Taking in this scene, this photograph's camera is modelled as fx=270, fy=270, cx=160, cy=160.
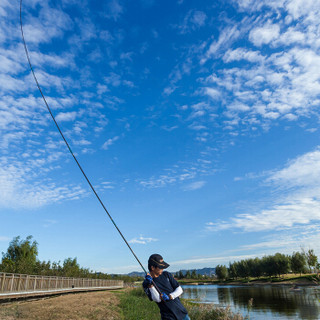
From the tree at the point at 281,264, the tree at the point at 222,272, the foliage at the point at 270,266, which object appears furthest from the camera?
the tree at the point at 222,272

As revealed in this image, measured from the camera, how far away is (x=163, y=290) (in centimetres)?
423

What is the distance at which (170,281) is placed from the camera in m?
4.36

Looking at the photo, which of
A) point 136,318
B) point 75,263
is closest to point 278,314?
point 136,318

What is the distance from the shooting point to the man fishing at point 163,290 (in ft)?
13.3

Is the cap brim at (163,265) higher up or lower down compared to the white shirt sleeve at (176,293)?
higher up

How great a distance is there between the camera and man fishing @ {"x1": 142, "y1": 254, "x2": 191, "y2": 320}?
13.3 feet

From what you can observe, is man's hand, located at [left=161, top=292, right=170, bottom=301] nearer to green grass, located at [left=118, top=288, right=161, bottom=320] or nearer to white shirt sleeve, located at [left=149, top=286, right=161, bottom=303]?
white shirt sleeve, located at [left=149, top=286, right=161, bottom=303]

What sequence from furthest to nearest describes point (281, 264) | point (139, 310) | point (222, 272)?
point (222, 272)
point (281, 264)
point (139, 310)

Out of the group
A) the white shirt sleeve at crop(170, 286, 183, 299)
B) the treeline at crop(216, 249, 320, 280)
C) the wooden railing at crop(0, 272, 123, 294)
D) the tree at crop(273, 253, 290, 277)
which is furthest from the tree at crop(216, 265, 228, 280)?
the white shirt sleeve at crop(170, 286, 183, 299)

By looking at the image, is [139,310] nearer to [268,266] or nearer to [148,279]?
[148,279]

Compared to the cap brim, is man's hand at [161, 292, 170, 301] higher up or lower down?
lower down

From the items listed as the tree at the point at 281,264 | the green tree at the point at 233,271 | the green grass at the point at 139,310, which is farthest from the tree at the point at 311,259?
the green tree at the point at 233,271

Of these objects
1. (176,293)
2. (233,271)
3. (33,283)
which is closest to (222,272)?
(233,271)

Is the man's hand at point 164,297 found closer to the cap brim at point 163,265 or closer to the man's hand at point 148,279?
the man's hand at point 148,279
